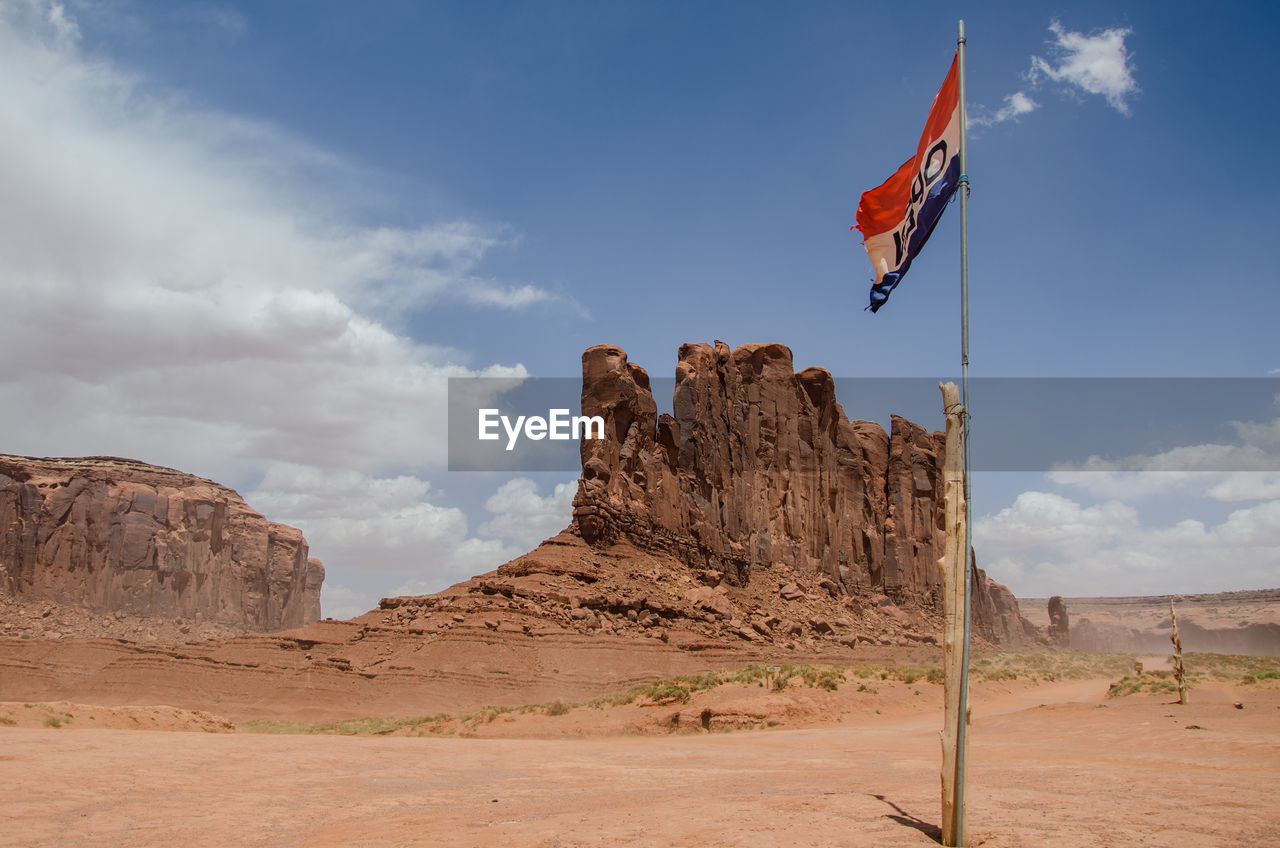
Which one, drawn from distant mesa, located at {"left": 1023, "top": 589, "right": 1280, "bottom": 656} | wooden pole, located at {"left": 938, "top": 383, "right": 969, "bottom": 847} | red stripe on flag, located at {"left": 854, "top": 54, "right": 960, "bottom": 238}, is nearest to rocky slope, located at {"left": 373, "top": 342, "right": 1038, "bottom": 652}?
red stripe on flag, located at {"left": 854, "top": 54, "right": 960, "bottom": 238}

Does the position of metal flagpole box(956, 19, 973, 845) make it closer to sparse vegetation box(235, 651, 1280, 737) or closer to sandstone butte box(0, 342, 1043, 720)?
sparse vegetation box(235, 651, 1280, 737)

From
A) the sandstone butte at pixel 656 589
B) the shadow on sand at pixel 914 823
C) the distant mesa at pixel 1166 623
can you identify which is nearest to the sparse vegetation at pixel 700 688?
the sandstone butte at pixel 656 589

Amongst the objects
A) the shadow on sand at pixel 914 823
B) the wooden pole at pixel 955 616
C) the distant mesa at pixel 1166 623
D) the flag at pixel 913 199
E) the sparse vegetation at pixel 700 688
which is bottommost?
the distant mesa at pixel 1166 623

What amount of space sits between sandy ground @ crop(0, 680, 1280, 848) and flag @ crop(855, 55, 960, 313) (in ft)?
21.0

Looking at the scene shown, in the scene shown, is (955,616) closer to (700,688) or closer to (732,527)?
(700,688)

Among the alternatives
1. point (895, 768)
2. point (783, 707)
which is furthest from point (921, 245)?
point (783, 707)

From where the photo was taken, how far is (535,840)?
356 inches

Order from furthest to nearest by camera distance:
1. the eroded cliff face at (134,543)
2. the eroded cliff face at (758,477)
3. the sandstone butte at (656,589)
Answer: the eroded cliff face at (134,543)
the eroded cliff face at (758,477)
the sandstone butte at (656,589)

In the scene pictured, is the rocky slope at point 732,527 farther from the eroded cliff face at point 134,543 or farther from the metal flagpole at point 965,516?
the eroded cliff face at point 134,543

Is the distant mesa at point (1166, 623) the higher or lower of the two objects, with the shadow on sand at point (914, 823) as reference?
lower

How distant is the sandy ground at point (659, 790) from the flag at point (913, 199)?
21.0 feet

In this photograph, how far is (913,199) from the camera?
11.0 m

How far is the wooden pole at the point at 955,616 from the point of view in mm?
8648

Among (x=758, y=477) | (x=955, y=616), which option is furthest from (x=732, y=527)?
(x=955, y=616)
